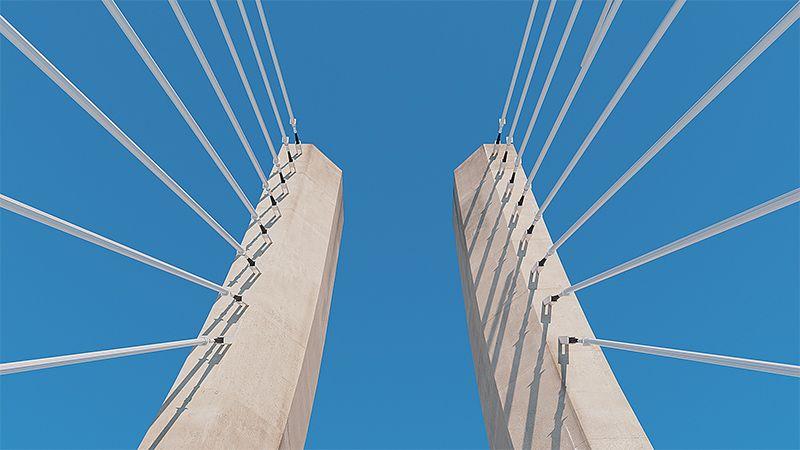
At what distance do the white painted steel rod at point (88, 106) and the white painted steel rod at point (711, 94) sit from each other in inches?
176

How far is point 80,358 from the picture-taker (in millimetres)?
4156

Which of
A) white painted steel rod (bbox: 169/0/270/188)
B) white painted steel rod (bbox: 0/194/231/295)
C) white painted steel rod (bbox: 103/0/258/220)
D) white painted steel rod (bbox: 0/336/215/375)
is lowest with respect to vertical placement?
white painted steel rod (bbox: 0/336/215/375)

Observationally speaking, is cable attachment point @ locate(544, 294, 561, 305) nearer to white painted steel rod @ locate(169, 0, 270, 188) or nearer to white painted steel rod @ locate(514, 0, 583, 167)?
white painted steel rod @ locate(514, 0, 583, 167)

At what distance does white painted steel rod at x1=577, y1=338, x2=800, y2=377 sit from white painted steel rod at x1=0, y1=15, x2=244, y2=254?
4961 millimetres

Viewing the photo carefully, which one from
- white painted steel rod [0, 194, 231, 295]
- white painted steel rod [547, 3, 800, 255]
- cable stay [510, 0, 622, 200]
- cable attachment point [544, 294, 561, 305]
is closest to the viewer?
white painted steel rod [547, 3, 800, 255]

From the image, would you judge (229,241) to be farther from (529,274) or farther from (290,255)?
(529,274)

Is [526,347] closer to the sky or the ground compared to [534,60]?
closer to the ground

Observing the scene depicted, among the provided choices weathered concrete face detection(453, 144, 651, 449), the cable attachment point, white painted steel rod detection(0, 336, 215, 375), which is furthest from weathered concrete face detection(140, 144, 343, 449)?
the cable attachment point

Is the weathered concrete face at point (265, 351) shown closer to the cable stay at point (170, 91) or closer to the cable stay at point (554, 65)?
the cable stay at point (170, 91)

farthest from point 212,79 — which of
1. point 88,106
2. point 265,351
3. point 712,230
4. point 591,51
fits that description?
point 712,230

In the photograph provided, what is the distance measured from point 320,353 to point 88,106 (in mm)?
5557

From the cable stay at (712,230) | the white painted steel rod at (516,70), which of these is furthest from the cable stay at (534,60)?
the cable stay at (712,230)

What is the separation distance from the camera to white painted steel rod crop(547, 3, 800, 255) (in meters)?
3.40

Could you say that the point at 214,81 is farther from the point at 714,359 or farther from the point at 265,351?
the point at 714,359
